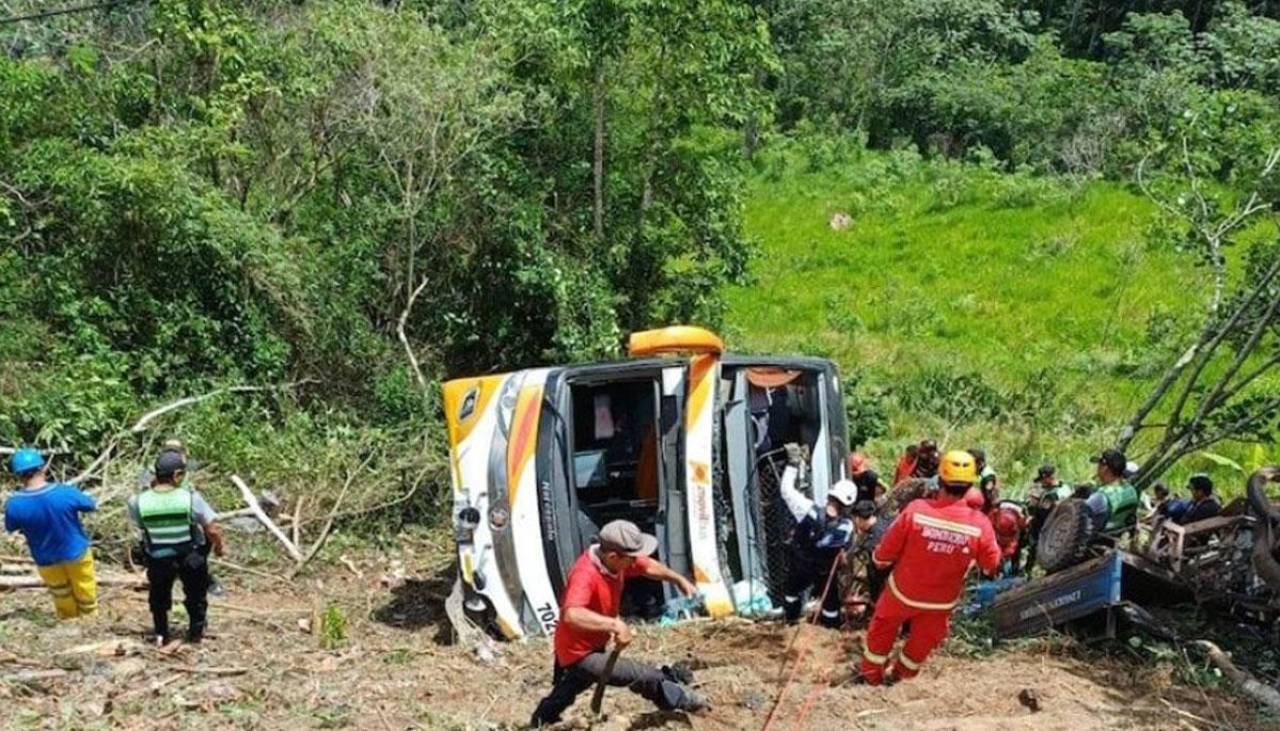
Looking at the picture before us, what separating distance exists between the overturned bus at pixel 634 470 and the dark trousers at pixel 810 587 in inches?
13.9

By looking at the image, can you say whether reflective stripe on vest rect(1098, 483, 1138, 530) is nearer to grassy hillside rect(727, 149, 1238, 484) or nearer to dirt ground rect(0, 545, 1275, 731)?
dirt ground rect(0, 545, 1275, 731)

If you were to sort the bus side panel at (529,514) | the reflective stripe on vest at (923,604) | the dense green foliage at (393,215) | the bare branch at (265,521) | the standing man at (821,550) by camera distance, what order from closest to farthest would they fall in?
the reflective stripe on vest at (923,604), the bus side panel at (529,514), the standing man at (821,550), the bare branch at (265,521), the dense green foliage at (393,215)

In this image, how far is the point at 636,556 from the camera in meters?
5.39

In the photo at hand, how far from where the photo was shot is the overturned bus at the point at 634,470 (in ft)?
24.9

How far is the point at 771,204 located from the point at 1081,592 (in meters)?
22.0

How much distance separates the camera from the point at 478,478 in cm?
781

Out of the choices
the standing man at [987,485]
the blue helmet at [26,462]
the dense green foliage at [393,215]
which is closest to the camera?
the blue helmet at [26,462]

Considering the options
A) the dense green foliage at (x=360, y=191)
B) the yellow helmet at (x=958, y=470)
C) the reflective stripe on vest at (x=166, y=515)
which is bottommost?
the reflective stripe on vest at (x=166, y=515)

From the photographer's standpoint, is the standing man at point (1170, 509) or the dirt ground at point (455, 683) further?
the standing man at point (1170, 509)

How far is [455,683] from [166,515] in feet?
6.22

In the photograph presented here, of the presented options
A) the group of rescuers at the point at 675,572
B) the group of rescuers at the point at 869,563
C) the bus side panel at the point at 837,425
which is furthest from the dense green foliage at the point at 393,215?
the bus side panel at the point at 837,425

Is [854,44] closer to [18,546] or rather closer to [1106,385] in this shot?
[1106,385]

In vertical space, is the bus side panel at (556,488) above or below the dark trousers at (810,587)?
above

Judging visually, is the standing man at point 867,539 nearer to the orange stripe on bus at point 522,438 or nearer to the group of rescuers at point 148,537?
the orange stripe on bus at point 522,438
